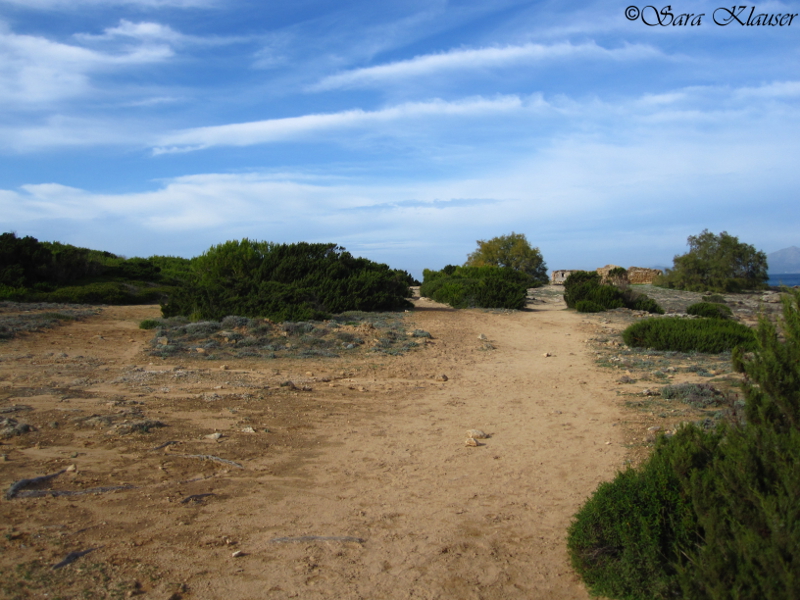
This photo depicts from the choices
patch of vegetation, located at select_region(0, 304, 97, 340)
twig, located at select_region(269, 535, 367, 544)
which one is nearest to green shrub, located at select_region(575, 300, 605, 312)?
patch of vegetation, located at select_region(0, 304, 97, 340)

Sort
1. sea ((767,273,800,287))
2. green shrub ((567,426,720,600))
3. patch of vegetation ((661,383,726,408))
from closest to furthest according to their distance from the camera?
green shrub ((567,426,720,600))
sea ((767,273,800,287))
patch of vegetation ((661,383,726,408))

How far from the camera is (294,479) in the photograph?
4.66 meters

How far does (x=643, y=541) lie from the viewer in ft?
9.98

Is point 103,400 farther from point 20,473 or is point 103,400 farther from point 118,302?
point 118,302

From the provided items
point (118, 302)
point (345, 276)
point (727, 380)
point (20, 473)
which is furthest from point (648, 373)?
point (118, 302)

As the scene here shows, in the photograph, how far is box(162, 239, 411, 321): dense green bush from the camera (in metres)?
13.7

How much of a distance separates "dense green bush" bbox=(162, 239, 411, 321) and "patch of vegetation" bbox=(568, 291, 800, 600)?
10673 millimetres

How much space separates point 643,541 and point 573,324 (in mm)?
13609

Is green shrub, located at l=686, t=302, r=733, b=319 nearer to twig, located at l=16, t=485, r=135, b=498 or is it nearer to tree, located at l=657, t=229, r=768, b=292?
tree, located at l=657, t=229, r=768, b=292

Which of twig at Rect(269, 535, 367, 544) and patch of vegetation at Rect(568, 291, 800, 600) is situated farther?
twig at Rect(269, 535, 367, 544)

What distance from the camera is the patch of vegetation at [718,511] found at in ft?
7.45

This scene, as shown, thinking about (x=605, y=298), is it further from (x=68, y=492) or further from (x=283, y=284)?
(x=68, y=492)

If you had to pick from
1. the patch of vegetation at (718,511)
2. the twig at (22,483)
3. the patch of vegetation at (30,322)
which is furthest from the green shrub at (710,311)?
the twig at (22,483)

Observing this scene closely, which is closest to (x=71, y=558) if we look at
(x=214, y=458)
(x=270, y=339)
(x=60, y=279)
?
(x=214, y=458)
